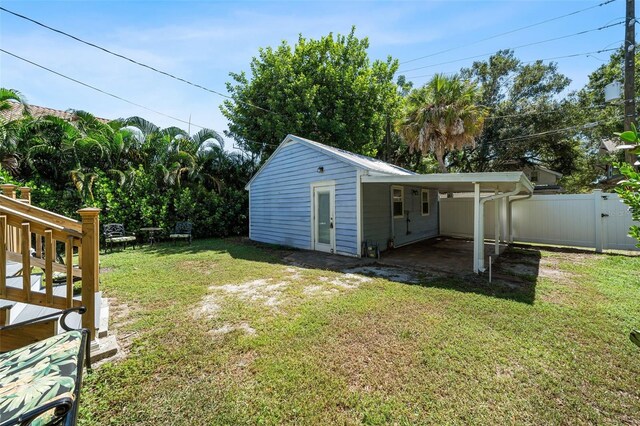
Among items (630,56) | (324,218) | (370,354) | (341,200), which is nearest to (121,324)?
(370,354)

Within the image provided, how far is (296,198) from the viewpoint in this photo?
952 cm

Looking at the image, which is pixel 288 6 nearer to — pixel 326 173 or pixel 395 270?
pixel 326 173

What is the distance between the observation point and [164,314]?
390 cm

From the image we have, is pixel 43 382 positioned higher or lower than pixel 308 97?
lower

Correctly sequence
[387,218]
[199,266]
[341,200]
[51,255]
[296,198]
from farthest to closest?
[296,198]
[387,218]
[341,200]
[199,266]
[51,255]

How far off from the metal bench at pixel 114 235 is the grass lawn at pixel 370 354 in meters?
4.28

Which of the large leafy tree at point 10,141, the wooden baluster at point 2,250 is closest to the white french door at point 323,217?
the wooden baluster at point 2,250

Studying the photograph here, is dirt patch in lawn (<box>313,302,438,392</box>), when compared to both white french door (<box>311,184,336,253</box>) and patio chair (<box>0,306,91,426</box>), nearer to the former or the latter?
patio chair (<box>0,306,91,426</box>)

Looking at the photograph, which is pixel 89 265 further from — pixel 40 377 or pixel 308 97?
pixel 308 97

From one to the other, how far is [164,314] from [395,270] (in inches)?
180

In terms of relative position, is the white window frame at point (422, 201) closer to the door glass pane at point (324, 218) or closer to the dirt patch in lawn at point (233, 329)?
the door glass pane at point (324, 218)

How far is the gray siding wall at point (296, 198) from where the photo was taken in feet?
25.9

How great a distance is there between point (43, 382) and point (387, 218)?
330 inches

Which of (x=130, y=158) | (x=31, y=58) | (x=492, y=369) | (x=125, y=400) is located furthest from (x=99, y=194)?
(x=492, y=369)
